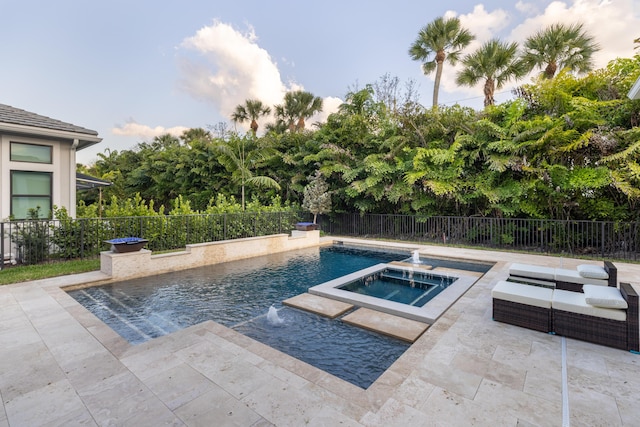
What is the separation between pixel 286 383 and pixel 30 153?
32.7 feet

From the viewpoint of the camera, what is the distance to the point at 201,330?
3.76m

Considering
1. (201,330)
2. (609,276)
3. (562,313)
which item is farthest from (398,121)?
(201,330)

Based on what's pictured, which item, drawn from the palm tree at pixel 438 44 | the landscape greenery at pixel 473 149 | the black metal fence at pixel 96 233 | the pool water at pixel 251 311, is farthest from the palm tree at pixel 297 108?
the pool water at pixel 251 311

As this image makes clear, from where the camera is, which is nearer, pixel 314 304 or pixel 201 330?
pixel 201 330

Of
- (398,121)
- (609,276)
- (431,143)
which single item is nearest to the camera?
(609,276)

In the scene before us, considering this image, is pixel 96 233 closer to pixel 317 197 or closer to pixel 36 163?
pixel 36 163

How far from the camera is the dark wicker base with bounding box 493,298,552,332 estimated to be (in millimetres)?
3646

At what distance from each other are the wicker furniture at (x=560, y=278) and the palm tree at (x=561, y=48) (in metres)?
11.1

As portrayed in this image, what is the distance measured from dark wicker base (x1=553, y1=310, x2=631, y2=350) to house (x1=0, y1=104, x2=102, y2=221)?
10568 millimetres

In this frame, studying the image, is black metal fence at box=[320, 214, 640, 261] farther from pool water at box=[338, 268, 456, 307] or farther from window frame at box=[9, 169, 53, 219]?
window frame at box=[9, 169, 53, 219]

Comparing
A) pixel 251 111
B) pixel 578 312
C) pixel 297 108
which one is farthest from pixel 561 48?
pixel 251 111

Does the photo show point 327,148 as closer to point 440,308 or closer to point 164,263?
point 164,263

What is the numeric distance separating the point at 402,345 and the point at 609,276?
3.46 meters

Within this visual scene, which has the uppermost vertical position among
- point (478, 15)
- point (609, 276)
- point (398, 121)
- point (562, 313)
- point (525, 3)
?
point (478, 15)
